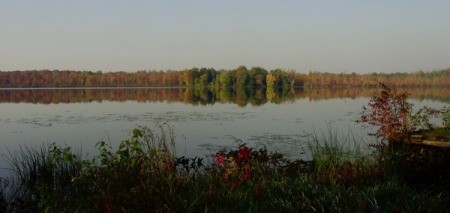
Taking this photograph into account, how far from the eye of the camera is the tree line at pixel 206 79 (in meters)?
128

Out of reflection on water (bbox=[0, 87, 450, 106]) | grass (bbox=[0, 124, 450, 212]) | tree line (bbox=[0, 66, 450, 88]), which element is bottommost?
reflection on water (bbox=[0, 87, 450, 106])

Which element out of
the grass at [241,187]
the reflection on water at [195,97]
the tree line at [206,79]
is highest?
the tree line at [206,79]

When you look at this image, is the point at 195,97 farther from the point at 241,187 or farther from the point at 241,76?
the point at 241,76

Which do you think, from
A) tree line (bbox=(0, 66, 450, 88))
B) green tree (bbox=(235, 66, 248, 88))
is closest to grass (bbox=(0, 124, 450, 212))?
tree line (bbox=(0, 66, 450, 88))

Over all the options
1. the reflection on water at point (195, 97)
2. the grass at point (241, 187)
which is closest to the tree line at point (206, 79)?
the reflection on water at point (195, 97)

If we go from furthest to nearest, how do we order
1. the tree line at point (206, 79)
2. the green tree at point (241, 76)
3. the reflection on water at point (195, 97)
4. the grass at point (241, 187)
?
the tree line at point (206, 79) → the green tree at point (241, 76) → the reflection on water at point (195, 97) → the grass at point (241, 187)

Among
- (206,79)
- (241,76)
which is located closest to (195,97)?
(241,76)

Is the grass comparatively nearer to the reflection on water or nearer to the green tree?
the reflection on water

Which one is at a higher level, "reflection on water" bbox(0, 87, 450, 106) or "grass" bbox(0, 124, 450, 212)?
"grass" bbox(0, 124, 450, 212)

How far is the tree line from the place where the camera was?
12781cm

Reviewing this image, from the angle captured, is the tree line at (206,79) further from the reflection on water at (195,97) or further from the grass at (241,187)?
the grass at (241,187)

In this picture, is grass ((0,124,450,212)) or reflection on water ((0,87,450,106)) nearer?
grass ((0,124,450,212))

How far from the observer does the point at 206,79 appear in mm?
130375

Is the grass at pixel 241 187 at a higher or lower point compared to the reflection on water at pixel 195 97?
higher
